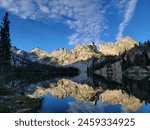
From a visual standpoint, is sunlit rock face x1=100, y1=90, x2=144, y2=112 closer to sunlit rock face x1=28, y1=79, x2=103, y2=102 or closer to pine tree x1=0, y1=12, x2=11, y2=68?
sunlit rock face x1=28, y1=79, x2=103, y2=102

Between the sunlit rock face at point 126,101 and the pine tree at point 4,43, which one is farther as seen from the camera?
the pine tree at point 4,43

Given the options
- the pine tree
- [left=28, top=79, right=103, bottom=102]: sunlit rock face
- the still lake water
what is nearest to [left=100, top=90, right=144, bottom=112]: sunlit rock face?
the still lake water

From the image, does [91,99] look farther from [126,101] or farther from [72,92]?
[72,92]

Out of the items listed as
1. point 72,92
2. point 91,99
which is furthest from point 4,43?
point 91,99

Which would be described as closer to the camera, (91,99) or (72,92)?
(91,99)

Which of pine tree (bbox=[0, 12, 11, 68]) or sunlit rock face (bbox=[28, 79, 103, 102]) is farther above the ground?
pine tree (bbox=[0, 12, 11, 68])

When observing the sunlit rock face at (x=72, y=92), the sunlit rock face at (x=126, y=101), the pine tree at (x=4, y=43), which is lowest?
the sunlit rock face at (x=126, y=101)

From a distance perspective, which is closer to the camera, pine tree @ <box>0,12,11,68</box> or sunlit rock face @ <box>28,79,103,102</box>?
sunlit rock face @ <box>28,79,103,102</box>

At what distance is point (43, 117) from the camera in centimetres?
890

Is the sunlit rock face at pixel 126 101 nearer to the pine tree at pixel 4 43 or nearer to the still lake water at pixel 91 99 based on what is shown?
the still lake water at pixel 91 99

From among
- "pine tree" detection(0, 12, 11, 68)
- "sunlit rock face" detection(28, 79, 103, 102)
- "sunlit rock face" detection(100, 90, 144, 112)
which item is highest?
"pine tree" detection(0, 12, 11, 68)

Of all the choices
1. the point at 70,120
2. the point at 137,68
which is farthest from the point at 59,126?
the point at 137,68

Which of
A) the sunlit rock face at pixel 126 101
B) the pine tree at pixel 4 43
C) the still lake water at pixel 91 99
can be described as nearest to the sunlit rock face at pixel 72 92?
the still lake water at pixel 91 99

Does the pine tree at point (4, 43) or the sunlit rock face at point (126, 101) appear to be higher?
the pine tree at point (4, 43)
